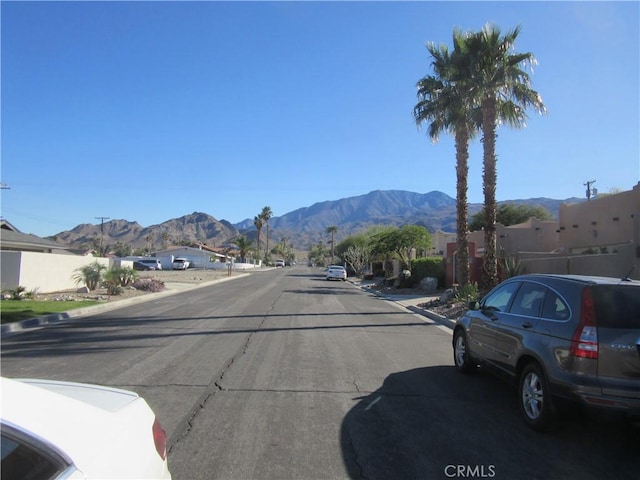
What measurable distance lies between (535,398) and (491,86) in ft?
50.8

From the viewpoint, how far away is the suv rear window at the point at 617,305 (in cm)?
509

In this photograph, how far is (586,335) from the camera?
5.09 metres

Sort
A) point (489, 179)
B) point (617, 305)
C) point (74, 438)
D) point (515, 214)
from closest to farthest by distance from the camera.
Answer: point (74, 438)
point (617, 305)
point (489, 179)
point (515, 214)

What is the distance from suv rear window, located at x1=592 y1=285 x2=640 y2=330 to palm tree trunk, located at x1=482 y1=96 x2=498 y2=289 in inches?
532

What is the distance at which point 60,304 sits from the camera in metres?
18.4

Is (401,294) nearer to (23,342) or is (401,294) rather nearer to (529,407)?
(23,342)

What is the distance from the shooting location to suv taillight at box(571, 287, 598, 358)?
5.03 meters

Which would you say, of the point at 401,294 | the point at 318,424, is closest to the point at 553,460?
the point at 318,424

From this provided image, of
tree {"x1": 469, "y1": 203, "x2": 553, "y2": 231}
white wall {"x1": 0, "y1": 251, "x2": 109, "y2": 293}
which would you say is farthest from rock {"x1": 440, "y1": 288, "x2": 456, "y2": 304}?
tree {"x1": 469, "y1": 203, "x2": 553, "y2": 231}

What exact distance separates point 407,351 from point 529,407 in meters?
4.86

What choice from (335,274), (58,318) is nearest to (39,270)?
(58,318)

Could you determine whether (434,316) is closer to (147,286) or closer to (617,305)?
(617,305)

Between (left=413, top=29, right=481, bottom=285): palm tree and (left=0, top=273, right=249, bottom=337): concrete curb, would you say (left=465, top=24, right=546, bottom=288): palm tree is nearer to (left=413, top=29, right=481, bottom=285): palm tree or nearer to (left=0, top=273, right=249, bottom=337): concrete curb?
(left=413, top=29, right=481, bottom=285): palm tree

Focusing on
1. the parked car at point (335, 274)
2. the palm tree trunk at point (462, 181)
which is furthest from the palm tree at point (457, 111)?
the parked car at point (335, 274)
